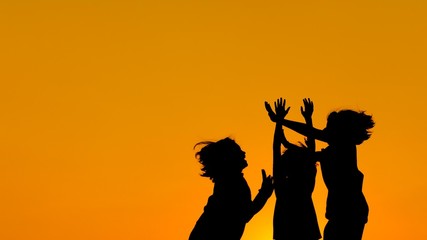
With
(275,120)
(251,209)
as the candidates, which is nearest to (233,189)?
(251,209)

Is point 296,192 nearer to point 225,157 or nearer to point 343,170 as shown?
point 343,170

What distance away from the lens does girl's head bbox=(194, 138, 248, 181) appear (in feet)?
49.0

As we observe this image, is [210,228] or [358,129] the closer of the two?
[210,228]

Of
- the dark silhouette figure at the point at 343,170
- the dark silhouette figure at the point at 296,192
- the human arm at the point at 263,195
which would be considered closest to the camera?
the human arm at the point at 263,195

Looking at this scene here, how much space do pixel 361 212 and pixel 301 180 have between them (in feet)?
3.83

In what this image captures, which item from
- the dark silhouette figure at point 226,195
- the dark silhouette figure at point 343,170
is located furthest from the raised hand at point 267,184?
the dark silhouette figure at point 343,170

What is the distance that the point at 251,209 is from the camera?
14617 mm

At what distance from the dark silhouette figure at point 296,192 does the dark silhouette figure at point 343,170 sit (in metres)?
0.41

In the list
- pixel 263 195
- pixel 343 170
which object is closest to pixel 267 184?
pixel 263 195

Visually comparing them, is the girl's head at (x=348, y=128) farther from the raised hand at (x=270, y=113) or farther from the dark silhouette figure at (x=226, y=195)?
the dark silhouette figure at (x=226, y=195)

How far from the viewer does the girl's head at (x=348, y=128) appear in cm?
1572

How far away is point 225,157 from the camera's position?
49.1 ft

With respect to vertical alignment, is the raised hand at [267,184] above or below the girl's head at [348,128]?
below

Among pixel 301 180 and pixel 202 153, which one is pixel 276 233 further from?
pixel 202 153
